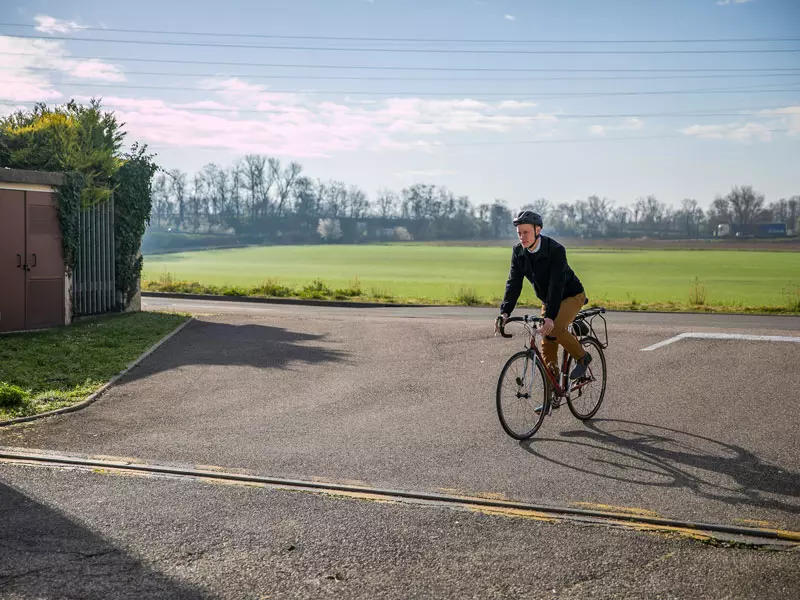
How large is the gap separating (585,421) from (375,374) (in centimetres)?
368

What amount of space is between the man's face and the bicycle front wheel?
1.01 metres

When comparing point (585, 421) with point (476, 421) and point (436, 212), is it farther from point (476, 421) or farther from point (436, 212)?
point (436, 212)

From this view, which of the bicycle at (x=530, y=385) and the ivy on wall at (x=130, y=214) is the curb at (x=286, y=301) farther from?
the bicycle at (x=530, y=385)

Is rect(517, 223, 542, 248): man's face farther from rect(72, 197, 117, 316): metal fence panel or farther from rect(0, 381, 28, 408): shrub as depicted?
rect(72, 197, 117, 316): metal fence panel

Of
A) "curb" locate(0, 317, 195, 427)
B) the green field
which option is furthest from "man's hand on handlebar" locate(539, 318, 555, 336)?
the green field

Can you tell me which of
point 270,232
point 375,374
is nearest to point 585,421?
point 375,374

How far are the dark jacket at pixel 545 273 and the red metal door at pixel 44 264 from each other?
11.0m

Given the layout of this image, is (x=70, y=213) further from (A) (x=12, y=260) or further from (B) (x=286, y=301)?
(B) (x=286, y=301)

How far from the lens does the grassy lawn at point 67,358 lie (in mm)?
9555

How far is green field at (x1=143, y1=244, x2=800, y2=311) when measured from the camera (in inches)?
1375

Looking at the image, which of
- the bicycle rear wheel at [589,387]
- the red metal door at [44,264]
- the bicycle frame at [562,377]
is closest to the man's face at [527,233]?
the bicycle frame at [562,377]

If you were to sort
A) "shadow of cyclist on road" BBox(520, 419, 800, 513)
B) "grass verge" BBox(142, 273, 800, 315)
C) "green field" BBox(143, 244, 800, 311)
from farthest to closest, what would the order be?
"green field" BBox(143, 244, 800, 311)
"grass verge" BBox(142, 273, 800, 315)
"shadow of cyclist on road" BBox(520, 419, 800, 513)

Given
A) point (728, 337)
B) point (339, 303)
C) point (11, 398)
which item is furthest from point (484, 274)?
point (11, 398)

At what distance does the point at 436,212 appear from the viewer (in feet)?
440
